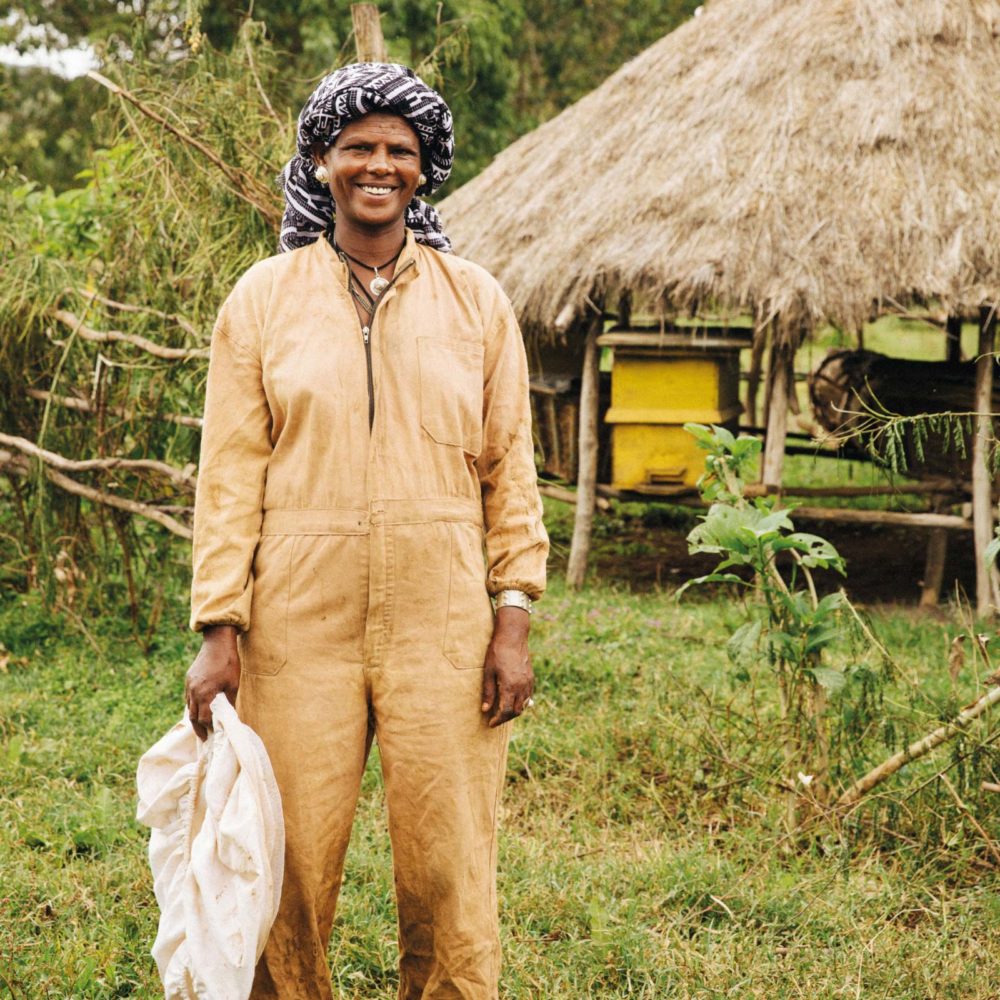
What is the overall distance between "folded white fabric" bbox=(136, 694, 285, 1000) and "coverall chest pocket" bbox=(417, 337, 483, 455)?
59cm

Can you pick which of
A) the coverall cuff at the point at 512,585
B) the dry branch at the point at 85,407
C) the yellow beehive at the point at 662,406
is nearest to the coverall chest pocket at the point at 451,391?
the coverall cuff at the point at 512,585

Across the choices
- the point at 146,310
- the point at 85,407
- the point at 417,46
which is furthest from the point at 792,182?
the point at 417,46

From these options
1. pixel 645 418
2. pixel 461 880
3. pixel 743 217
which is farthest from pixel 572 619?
pixel 461 880

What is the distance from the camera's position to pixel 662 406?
6957mm

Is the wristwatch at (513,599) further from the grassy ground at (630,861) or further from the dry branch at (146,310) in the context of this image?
the dry branch at (146,310)

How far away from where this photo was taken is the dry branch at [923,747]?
309 cm

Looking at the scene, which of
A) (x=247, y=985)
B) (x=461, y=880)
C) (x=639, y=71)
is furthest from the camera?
(x=639, y=71)

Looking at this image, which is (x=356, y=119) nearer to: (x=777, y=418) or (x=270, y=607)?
(x=270, y=607)

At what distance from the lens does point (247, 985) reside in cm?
196

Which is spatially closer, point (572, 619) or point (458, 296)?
point (458, 296)

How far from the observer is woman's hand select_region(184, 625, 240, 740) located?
208 centimetres

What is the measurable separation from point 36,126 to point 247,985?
15.5m

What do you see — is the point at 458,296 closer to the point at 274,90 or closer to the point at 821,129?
the point at 274,90

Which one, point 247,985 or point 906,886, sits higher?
point 247,985
